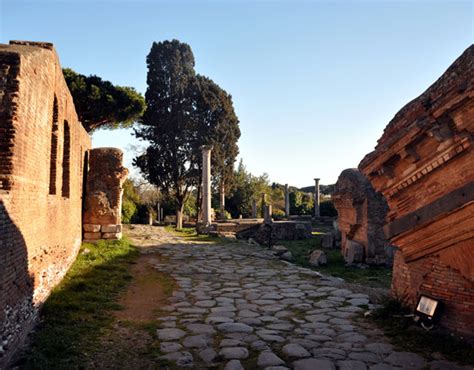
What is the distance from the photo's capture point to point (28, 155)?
16.8ft

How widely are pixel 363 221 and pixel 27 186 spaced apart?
9.84 m

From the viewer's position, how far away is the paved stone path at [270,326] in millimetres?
4129

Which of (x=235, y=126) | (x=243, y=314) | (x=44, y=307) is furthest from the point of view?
(x=235, y=126)

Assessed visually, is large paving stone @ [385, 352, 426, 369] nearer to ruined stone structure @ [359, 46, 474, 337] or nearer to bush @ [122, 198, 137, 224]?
ruined stone structure @ [359, 46, 474, 337]

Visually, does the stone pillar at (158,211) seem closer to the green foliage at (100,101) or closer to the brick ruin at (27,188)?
the green foliage at (100,101)

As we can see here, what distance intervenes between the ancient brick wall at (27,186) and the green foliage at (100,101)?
53.1 ft

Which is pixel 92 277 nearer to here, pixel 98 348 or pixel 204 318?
pixel 204 318

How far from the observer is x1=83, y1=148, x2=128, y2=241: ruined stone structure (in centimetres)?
1182

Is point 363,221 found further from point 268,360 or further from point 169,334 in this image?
point 268,360

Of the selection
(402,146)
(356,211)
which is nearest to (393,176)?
(402,146)

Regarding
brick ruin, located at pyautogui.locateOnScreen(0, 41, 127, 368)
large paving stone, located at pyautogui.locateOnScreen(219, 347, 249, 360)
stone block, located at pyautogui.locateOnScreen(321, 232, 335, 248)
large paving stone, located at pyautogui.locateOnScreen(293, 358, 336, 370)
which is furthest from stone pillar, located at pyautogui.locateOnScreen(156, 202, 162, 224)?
large paving stone, located at pyautogui.locateOnScreen(293, 358, 336, 370)

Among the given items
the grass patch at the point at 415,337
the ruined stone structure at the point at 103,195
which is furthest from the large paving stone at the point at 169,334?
the ruined stone structure at the point at 103,195

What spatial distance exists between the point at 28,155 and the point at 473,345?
5.52m

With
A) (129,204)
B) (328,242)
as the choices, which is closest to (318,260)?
(328,242)
